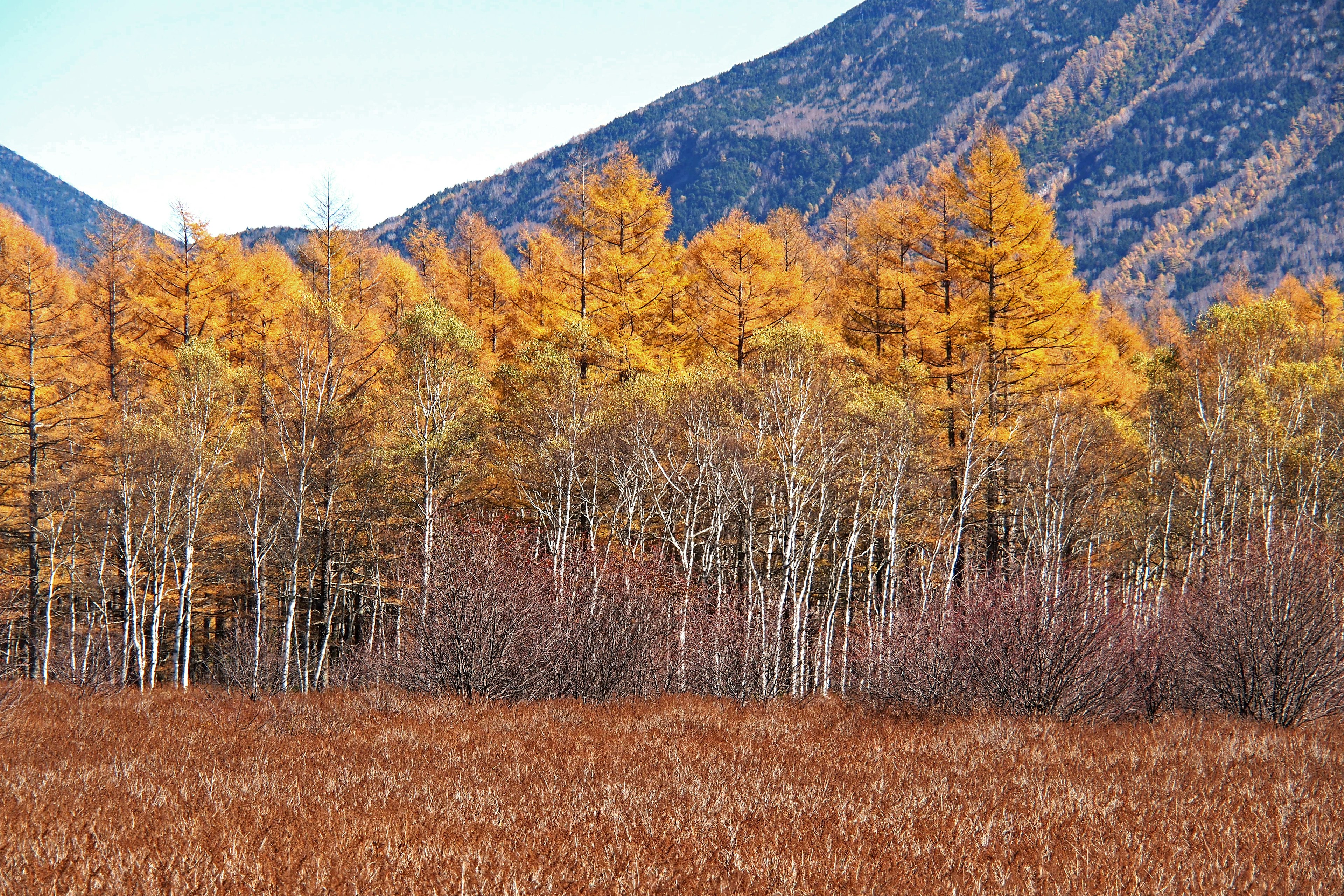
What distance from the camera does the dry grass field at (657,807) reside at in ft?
14.1

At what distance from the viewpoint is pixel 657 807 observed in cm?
576

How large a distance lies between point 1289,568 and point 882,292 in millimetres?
15173

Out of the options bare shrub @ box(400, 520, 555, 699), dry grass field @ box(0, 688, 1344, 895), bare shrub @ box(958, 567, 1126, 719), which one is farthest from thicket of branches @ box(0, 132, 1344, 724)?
dry grass field @ box(0, 688, 1344, 895)

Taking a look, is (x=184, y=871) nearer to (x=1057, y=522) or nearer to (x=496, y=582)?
(x=496, y=582)

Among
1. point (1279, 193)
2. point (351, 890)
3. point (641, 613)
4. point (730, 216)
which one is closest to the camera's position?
point (351, 890)

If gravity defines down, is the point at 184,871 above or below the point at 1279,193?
below

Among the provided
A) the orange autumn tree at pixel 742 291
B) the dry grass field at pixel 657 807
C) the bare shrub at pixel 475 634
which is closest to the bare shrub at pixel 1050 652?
the dry grass field at pixel 657 807

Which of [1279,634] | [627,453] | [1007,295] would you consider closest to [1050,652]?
[1279,634]

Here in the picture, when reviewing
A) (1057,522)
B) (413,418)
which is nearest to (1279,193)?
(1057,522)

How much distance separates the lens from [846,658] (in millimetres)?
15055

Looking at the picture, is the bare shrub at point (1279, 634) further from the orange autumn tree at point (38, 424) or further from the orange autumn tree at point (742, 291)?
the orange autumn tree at point (38, 424)

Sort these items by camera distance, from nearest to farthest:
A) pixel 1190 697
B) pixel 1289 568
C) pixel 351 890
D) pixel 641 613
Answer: pixel 351 890 → pixel 1289 568 → pixel 1190 697 → pixel 641 613

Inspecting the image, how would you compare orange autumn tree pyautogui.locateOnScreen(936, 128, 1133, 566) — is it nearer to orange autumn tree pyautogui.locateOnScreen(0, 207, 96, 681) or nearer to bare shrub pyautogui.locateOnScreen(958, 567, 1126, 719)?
bare shrub pyautogui.locateOnScreen(958, 567, 1126, 719)

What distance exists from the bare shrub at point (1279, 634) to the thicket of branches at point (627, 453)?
152 cm
